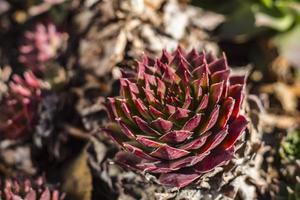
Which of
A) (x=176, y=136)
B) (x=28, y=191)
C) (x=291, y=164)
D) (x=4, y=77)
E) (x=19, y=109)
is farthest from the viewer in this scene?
(x=4, y=77)

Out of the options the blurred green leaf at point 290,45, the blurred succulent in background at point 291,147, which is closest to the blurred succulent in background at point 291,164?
the blurred succulent in background at point 291,147

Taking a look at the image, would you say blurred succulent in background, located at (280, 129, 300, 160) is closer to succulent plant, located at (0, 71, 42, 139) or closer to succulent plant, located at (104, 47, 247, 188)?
succulent plant, located at (104, 47, 247, 188)

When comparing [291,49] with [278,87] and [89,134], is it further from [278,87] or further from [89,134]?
[89,134]

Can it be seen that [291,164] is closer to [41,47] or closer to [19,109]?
[19,109]

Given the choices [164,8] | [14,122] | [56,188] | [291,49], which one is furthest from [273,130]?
[14,122]

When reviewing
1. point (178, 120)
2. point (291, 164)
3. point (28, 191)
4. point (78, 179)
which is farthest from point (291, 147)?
point (28, 191)

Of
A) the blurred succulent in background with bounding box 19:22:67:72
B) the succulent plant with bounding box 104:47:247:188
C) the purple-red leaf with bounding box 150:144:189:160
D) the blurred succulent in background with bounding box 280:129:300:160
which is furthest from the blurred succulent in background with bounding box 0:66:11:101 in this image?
the blurred succulent in background with bounding box 280:129:300:160

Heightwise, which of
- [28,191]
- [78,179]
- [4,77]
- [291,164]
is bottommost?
[291,164]

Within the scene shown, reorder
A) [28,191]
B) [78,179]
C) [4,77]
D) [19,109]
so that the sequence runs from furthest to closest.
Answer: [4,77] → [19,109] → [78,179] → [28,191]
